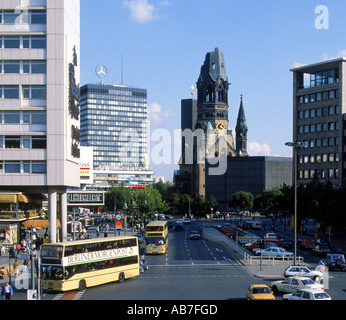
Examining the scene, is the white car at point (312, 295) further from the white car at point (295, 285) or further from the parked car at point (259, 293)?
the white car at point (295, 285)

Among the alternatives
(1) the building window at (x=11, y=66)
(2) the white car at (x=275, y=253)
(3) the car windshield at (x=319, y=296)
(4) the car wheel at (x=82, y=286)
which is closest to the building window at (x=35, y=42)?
(1) the building window at (x=11, y=66)

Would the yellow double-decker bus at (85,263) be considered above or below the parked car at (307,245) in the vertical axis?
above

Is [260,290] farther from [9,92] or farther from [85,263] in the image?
[9,92]

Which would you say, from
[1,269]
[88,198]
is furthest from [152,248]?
[88,198]

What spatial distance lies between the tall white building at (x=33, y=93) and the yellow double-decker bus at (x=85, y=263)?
668 inches

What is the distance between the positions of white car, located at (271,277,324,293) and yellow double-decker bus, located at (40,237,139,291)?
11.1 metres

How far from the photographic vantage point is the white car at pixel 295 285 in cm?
2830

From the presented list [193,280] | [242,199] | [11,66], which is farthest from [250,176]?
[193,280]

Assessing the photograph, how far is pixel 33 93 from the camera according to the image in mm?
51312

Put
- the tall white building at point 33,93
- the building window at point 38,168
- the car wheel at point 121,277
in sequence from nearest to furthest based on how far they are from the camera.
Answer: the car wheel at point 121,277 → the tall white building at point 33,93 → the building window at point 38,168

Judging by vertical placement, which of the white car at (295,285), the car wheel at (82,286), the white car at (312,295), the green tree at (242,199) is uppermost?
the white car at (312,295)

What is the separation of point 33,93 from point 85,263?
2493 centimetres

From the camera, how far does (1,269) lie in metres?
37.5
